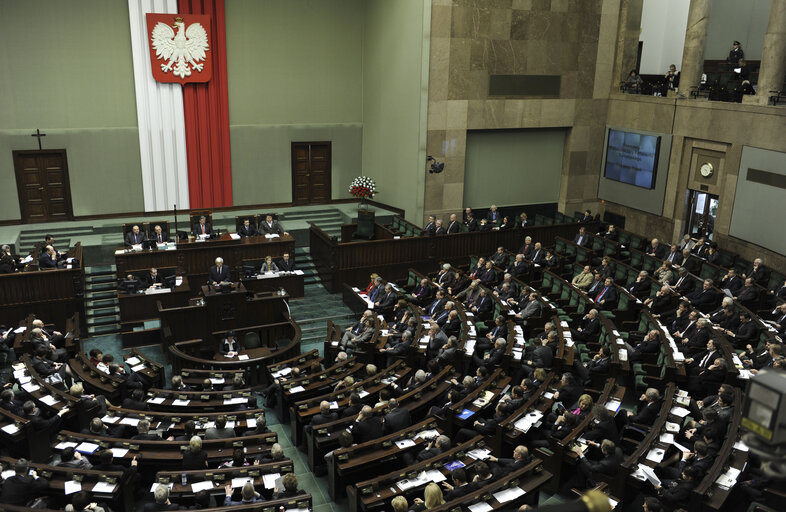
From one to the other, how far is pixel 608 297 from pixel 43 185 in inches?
589

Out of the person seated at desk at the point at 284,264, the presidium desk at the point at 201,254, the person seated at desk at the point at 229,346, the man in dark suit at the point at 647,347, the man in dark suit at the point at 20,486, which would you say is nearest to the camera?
the man in dark suit at the point at 20,486

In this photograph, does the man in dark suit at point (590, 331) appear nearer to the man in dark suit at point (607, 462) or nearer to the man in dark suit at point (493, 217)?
the man in dark suit at point (607, 462)

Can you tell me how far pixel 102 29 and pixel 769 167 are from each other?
17.2m

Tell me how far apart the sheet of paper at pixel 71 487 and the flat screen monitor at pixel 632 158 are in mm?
16453

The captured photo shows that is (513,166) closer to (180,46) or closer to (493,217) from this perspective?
(493,217)

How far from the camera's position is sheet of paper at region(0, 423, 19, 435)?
27.8ft

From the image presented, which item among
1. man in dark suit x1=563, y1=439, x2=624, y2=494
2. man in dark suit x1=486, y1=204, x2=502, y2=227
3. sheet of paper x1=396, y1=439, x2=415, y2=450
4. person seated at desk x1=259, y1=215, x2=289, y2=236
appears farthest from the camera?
man in dark suit x1=486, y1=204, x2=502, y2=227

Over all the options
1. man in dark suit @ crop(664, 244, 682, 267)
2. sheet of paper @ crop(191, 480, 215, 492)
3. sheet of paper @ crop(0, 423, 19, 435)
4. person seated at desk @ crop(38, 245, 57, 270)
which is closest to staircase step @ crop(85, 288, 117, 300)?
person seated at desk @ crop(38, 245, 57, 270)

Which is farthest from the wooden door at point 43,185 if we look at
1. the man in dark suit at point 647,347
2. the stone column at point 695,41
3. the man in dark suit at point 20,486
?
the stone column at point 695,41

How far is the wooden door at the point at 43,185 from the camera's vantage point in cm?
1773

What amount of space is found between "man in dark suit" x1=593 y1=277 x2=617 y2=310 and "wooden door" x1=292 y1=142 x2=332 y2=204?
1058cm

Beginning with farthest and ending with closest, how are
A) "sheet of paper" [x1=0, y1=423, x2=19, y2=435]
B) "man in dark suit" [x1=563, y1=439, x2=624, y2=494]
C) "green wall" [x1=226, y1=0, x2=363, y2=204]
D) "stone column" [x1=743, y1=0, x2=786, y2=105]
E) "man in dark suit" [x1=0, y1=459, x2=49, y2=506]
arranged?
"green wall" [x1=226, y1=0, x2=363, y2=204]
"stone column" [x1=743, y1=0, x2=786, y2=105]
"sheet of paper" [x1=0, y1=423, x2=19, y2=435]
"man in dark suit" [x1=563, y1=439, x2=624, y2=494]
"man in dark suit" [x1=0, y1=459, x2=49, y2=506]

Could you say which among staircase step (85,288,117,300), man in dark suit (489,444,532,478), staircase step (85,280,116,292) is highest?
man in dark suit (489,444,532,478)

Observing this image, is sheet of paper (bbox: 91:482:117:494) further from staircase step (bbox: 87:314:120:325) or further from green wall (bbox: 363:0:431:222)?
green wall (bbox: 363:0:431:222)
